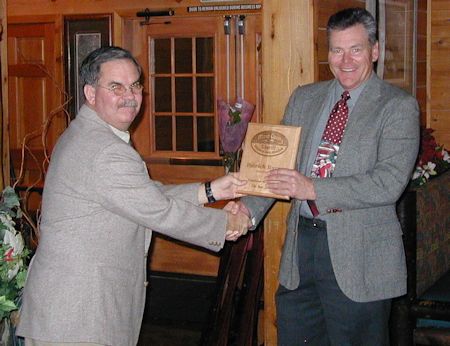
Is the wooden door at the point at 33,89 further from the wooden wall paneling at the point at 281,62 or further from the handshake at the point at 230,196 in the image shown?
the handshake at the point at 230,196

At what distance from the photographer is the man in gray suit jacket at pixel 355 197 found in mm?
2797

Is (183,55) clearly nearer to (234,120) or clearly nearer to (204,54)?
(204,54)

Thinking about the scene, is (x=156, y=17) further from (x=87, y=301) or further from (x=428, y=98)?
(x=87, y=301)

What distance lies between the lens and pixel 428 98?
6117 mm

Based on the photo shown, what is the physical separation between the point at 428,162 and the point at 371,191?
6.52 ft

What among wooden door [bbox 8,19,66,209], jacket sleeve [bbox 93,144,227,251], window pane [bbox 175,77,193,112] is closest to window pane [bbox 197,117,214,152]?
window pane [bbox 175,77,193,112]

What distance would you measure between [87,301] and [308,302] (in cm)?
89

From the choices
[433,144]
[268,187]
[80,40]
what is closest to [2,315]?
[268,187]

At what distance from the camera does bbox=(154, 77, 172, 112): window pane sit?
6383mm

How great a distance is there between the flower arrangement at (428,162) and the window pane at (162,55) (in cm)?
220

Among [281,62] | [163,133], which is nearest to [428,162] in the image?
[281,62]

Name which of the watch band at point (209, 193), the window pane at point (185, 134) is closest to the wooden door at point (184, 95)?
the window pane at point (185, 134)

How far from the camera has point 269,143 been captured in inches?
119

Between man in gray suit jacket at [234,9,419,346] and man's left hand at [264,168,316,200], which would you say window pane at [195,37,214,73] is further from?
man's left hand at [264,168,316,200]
